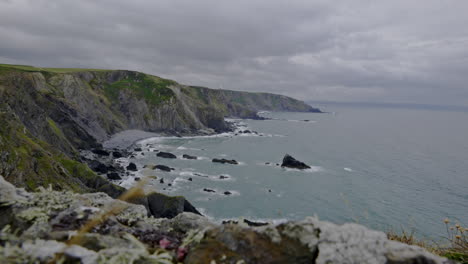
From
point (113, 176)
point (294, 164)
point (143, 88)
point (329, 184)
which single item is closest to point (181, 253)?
point (113, 176)

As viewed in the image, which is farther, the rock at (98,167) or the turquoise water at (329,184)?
the rock at (98,167)

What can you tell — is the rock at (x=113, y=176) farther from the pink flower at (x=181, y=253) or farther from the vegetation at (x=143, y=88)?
the vegetation at (x=143, y=88)

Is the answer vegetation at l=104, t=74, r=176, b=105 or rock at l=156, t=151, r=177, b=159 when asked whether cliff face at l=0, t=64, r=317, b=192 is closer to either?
vegetation at l=104, t=74, r=176, b=105

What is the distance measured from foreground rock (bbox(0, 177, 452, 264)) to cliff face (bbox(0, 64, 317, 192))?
2997 cm

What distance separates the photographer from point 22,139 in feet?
119

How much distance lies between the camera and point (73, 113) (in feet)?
276

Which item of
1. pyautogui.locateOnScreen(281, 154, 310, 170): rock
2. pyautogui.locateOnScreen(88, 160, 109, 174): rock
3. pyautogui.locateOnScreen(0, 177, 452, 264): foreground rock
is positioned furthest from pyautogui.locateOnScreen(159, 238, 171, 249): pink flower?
pyautogui.locateOnScreen(281, 154, 310, 170): rock

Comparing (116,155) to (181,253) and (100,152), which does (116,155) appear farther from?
(181,253)

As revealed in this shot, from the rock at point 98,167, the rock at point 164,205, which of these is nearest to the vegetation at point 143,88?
the rock at point 98,167

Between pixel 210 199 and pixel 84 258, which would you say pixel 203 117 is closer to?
pixel 210 199

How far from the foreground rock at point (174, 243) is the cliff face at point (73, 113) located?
29966 mm

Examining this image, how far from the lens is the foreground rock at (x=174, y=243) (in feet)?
11.0

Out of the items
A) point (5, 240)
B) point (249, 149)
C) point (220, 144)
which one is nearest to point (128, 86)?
point (220, 144)

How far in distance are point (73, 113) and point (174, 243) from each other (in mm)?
92959
